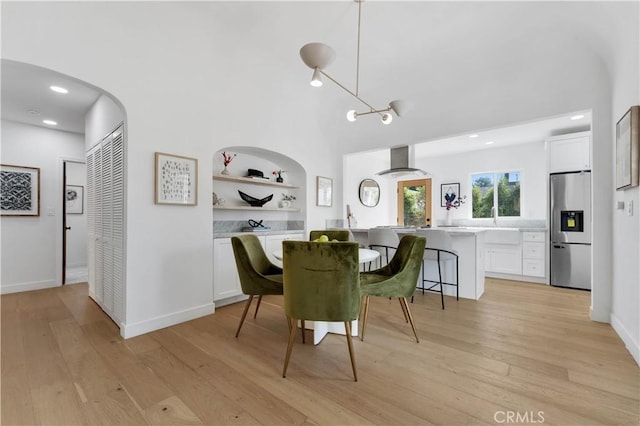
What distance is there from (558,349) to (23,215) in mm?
6635

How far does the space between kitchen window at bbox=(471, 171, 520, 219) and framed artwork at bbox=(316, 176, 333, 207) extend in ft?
10.9

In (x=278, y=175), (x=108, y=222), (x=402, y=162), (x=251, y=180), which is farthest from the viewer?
(x=278, y=175)

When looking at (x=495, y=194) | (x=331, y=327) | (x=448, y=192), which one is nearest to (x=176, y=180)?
(x=331, y=327)

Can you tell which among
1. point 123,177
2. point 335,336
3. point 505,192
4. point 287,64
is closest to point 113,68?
point 123,177

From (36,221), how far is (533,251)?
7.85 metres

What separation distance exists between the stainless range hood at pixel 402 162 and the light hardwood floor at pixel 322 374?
2154mm

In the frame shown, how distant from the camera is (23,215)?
416cm

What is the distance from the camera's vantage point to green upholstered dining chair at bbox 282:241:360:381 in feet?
5.95

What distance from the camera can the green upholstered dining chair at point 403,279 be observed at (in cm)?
231

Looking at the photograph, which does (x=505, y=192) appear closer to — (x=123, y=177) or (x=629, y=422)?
(x=629, y=422)

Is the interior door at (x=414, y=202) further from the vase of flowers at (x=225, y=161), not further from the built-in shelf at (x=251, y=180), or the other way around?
the vase of flowers at (x=225, y=161)

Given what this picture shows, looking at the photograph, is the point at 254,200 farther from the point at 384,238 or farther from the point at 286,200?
the point at 384,238

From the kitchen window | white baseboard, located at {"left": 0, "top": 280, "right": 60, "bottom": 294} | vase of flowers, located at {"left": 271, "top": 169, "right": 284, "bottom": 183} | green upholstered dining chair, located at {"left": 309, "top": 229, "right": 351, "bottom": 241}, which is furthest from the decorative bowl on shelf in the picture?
the kitchen window

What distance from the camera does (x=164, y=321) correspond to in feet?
9.00
